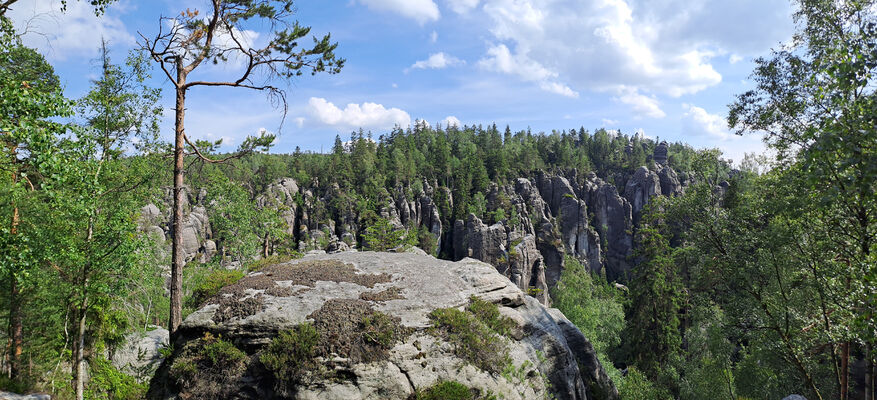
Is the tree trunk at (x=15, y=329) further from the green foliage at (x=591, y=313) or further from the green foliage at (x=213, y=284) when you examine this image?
the green foliage at (x=591, y=313)

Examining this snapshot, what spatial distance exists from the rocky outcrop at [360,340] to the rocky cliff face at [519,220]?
4962 cm

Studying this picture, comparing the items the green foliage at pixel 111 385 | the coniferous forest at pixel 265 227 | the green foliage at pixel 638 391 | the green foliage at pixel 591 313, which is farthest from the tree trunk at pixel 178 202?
the green foliage at pixel 591 313

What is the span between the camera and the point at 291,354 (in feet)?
29.1

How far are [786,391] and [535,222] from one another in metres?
67.8

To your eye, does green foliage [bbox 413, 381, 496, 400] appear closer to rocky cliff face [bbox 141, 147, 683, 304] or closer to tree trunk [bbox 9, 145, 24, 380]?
tree trunk [bbox 9, 145, 24, 380]

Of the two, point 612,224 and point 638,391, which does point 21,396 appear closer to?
point 638,391

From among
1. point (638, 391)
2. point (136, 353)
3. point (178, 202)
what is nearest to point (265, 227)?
point (136, 353)

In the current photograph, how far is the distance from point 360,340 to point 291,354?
61.5 inches

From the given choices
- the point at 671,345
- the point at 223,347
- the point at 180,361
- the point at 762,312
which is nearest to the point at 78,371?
the point at 180,361

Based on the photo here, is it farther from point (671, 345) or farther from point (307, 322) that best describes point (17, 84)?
point (671, 345)

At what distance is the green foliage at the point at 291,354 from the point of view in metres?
8.62

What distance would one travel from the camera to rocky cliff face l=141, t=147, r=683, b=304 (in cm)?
6988

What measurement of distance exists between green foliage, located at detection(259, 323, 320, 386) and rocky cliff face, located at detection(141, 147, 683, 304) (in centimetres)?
5405

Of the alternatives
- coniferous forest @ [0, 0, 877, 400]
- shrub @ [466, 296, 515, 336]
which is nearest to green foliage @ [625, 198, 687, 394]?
coniferous forest @ [0, 0, 877, 400]
